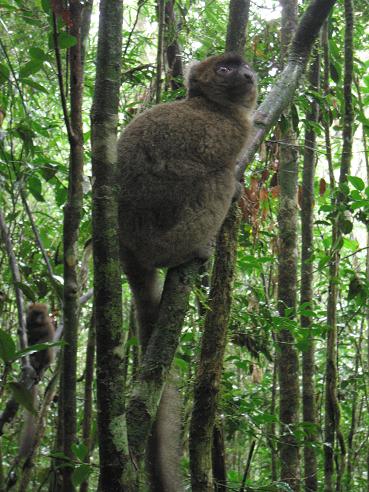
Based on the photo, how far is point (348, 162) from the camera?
4758 mm

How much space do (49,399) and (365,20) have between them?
5.08m

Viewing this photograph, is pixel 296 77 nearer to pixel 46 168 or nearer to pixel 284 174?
pixel 284 174

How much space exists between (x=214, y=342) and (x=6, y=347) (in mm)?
1782

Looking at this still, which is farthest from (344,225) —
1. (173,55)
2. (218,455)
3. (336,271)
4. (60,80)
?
(60,80)

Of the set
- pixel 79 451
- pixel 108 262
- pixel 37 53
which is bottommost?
pixel 79 451

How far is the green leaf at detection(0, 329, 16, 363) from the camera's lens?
7.08 ft

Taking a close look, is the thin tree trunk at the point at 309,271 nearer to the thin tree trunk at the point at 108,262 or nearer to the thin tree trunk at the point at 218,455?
the thin tree trunk at the point at 218,455

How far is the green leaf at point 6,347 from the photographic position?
85.0 inches

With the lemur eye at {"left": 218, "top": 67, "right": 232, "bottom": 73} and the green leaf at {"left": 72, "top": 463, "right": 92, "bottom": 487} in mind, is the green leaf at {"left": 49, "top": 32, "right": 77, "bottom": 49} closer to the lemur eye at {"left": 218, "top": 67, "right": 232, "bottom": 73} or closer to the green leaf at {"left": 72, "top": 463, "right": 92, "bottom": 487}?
the green leaf at {"left": 72, "top": 463, "right": 92, "bottom": 487}

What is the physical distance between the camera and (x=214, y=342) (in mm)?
3730

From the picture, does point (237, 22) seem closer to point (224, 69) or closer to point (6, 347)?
point (224, 69)

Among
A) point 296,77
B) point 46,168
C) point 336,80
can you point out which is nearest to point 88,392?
point 46,168

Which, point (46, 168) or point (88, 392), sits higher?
point (46, 168)

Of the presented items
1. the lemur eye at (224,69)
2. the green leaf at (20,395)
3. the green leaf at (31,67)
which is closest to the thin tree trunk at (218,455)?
the green leaf at (20,395)
